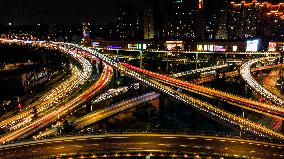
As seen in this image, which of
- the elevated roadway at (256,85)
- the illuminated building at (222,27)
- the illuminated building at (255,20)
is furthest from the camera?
the illuminated building at (255,20)

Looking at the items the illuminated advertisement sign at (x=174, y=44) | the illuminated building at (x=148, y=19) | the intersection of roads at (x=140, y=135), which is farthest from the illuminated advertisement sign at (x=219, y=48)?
the illuminated building at (x=148, y=19)

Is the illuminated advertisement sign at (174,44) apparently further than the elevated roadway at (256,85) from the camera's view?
Yes

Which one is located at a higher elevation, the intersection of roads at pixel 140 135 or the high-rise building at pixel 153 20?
the high-rise building at pixel 153 20

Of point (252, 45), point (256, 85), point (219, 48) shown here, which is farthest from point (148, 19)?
point (256, 85)

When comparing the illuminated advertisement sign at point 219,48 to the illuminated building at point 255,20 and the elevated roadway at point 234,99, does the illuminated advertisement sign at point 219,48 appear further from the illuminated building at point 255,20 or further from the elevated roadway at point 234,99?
the elevated roadway at point 234,99

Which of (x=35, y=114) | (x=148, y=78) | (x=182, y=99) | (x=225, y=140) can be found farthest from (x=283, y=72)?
(x=35, y=114)

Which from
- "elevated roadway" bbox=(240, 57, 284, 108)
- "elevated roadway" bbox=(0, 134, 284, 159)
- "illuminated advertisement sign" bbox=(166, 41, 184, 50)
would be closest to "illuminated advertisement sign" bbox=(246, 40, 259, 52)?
"elevated roadway" bbox=(240, 57, 284, 108)

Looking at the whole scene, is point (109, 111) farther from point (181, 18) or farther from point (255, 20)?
point (255, 20)

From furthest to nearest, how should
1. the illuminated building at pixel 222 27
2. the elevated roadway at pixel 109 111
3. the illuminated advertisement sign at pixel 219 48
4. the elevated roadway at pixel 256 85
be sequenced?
the illuminated building at pixel 222 27 → the illuminated advertisement sign at pixel 219 48 → the elevated roadway at pixel 256 85 → the elevated roadway at pixel 109 111

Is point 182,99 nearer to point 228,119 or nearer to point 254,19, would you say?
point 228,119
